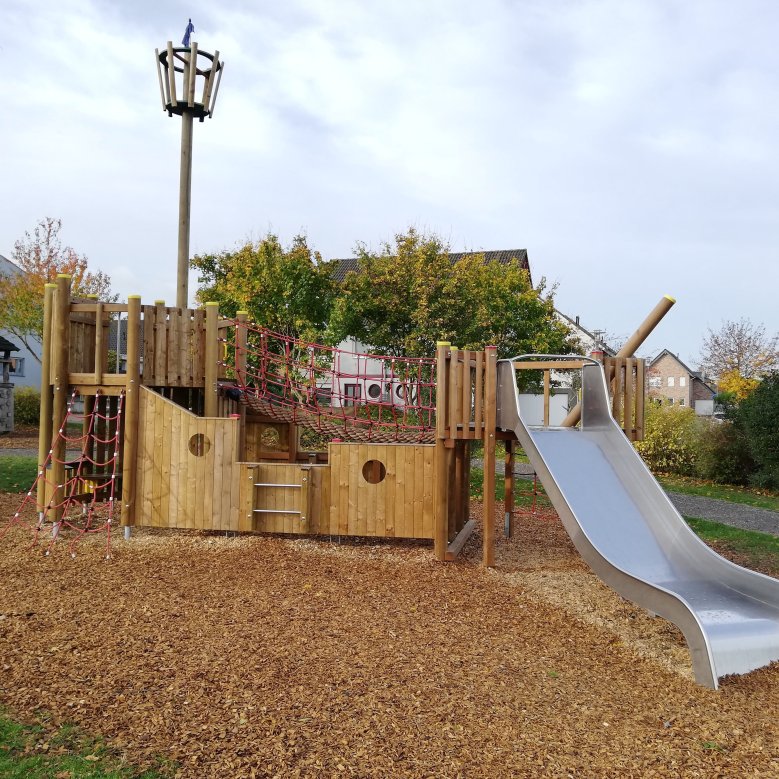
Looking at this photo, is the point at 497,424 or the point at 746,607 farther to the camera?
the point at 497,424

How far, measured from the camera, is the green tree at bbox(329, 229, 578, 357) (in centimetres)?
1975

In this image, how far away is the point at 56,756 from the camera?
336 centimetres

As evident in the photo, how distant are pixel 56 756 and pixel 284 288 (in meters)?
19.1

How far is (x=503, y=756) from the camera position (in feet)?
11.5

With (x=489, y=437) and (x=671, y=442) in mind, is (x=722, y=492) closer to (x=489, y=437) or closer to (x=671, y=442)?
(x=671, y=442)

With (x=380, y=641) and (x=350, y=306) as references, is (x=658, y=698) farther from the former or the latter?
(x=350, y=306)

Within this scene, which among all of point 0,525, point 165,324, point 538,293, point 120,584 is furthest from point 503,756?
point 538,293

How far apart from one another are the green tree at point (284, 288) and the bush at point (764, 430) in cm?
1191

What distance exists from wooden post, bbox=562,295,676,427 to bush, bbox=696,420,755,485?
1131 centimetres

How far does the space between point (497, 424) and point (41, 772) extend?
563 centimetres

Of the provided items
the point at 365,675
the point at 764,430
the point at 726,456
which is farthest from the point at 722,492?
the point at 365,675

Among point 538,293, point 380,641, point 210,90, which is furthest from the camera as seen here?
point 538,293

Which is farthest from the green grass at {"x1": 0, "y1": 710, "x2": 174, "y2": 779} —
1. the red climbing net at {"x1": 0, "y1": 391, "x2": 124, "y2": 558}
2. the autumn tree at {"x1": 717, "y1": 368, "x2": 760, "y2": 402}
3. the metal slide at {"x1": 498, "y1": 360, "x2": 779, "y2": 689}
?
the autumn tree at {"x1": 717, "y1": 368, "x2": 760, "y2": 402}

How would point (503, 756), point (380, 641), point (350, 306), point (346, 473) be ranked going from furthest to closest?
point (350, 306)
point (346, 473)
point (380, 641)
point (503, 756)
